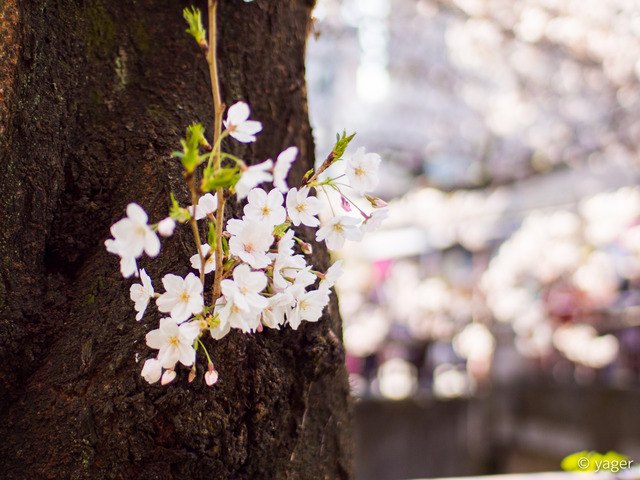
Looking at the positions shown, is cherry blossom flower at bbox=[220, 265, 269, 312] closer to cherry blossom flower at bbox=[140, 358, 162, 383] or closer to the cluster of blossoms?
the cluster of blossoms

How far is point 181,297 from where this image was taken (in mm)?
918

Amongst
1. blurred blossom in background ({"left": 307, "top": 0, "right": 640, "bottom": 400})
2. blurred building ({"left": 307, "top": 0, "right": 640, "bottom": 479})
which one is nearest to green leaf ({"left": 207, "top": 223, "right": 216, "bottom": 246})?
blurred building ({"left": 307, "top": 0, "right": 640, "bottom": 479})

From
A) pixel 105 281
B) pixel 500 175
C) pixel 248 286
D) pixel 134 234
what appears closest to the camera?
pixel 134 234

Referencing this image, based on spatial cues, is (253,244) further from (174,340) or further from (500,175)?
(500,175)

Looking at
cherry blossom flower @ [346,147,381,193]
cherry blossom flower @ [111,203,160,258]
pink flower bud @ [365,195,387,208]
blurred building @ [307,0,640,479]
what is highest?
blurred building @ [307,0,640,479]

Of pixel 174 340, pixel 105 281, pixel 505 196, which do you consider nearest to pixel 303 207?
pixel 174 340

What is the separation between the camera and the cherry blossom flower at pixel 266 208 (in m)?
0.99

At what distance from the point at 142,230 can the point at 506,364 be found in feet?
26.2

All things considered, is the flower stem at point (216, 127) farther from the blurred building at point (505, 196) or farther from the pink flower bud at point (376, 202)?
the blurred building at point (505, 196)

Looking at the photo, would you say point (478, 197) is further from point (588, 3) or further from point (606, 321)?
point (588, 3)

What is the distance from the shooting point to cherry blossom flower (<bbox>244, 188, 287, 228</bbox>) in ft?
3.26

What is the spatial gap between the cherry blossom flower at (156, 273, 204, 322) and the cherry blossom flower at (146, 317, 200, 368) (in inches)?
0.6

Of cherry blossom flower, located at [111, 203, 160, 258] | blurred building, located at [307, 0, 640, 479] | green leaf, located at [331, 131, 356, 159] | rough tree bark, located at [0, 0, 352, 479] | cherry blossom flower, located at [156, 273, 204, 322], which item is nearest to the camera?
cherry blossom flower, located at [111, 203, 160, 258]

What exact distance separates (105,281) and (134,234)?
52 cm
